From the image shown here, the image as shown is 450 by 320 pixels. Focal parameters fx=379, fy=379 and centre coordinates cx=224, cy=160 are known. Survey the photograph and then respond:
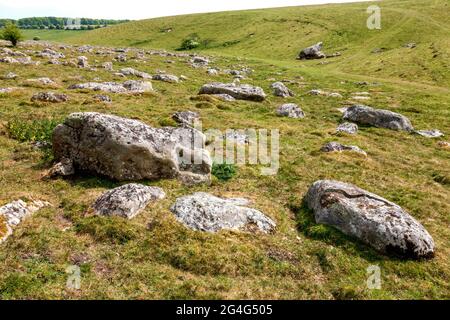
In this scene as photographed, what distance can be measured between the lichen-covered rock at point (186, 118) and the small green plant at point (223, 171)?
32.4 ft

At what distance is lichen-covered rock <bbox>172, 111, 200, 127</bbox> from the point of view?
3325 centimetres

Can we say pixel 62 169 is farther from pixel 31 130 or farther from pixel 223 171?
pixel 223 171

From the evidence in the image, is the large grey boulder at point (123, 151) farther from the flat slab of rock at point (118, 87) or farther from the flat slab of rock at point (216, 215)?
the flat slab of rock at point (118, 87)

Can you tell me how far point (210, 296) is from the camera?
12.4 metres

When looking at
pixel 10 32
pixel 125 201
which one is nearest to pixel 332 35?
pixel 10 32

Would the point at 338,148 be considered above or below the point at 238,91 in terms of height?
below

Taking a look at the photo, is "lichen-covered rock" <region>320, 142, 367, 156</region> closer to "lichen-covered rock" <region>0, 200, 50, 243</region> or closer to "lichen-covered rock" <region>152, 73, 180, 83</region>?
"lichen-covered rock" <region>0, 200, 50, 243</region>

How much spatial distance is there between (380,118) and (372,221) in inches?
1006

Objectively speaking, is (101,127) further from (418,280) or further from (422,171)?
(422,171)

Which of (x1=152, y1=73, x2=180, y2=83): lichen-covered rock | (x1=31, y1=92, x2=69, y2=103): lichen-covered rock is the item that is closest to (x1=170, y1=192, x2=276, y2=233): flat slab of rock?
(x1=31, y1=92, x2=69, y2=103): lichen-covered rock

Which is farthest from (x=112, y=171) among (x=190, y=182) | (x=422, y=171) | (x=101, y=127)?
(x=422, y=171)

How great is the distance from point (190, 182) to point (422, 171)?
17.1 metres

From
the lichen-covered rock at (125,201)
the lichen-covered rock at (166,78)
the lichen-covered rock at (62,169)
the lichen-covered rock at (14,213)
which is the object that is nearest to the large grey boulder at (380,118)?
the lichen-covered rock at (166,78)

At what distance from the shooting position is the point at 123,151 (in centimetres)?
1988
